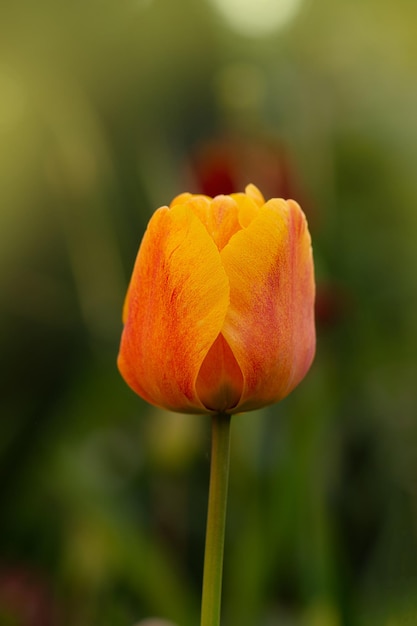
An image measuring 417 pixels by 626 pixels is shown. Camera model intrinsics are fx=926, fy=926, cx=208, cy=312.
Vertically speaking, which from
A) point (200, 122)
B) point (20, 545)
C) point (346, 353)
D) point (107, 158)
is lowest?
point (20, 545)

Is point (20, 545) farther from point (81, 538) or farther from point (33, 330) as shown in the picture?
point (33, 330)

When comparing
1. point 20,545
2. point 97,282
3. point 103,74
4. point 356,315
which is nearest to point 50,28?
point 103,74

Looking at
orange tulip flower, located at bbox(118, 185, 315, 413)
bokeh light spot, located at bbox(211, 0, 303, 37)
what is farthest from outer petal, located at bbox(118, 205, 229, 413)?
bokeh light spot, located at bbox(211, 0, 303, 37)

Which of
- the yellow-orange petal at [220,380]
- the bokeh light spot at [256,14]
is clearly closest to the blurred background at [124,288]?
the bokeh light spot at [256,14]

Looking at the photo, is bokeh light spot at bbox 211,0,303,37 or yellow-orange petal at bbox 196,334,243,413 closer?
yellow-orange petal at bbox 196,334,243,413

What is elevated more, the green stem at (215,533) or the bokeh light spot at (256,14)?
the bokeh light spot at (256,14)

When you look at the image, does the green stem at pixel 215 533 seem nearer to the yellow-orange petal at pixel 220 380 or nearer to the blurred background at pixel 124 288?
the yellow-orange petal at pixel 220 380

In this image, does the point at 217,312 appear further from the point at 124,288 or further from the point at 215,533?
the point at 124,288

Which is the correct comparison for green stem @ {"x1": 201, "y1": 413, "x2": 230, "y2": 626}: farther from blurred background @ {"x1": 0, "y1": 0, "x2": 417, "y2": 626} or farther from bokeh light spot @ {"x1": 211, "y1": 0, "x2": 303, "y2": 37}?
bokeh light spot @ {"x1": 211, "y1": 0, "x2": 303, "y2": 37}
